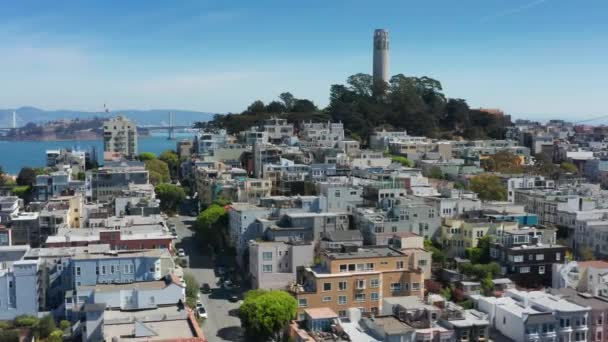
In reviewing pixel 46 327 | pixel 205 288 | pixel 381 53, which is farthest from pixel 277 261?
pixel 381 53

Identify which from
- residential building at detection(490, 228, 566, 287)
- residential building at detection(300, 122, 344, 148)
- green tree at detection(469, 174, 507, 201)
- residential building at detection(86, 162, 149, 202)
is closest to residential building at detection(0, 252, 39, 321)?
residential building at detection(86, 162, 149, 202)

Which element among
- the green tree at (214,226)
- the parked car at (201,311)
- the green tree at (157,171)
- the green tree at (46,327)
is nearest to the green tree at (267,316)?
the parked car at (201,311)

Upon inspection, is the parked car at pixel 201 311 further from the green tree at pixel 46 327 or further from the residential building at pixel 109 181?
the residential building at pixel 109 181

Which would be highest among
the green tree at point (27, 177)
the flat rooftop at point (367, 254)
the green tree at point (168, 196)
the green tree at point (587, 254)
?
the green tree at point (27, 177)

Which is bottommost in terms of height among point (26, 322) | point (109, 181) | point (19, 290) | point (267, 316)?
point (26, 322)

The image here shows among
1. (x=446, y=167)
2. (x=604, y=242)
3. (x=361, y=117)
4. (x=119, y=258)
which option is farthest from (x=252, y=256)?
(x=361, y=117)

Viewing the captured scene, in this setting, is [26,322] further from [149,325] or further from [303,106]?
[303,106]
